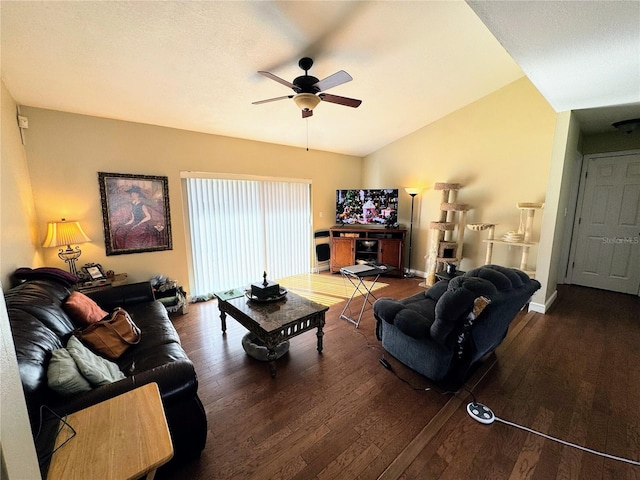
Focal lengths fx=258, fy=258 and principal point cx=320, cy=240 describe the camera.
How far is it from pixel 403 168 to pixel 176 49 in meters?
4.06

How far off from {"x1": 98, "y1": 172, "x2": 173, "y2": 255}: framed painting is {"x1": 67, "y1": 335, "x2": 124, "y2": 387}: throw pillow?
77.2 inches

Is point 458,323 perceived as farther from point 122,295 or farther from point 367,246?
point 367,246

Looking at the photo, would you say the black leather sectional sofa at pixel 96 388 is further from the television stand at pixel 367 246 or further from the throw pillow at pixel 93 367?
the television stand at pixel 367 246

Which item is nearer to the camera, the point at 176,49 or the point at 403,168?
the point at 176,49

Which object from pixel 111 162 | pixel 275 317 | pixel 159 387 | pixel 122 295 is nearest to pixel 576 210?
pixel 275 317

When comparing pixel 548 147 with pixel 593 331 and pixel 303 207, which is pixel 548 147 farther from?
pixel 303 207

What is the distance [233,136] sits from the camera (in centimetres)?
385

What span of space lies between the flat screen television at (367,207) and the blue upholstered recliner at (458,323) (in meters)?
2.80

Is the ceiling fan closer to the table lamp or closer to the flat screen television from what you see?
the table lamp

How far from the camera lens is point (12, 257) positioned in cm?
201

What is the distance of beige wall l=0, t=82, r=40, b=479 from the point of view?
1.69 feet

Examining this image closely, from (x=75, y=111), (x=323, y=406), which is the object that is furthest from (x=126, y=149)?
(x=323, y=406)

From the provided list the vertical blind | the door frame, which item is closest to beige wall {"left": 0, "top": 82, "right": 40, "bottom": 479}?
the vertical blind

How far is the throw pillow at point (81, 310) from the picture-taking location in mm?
1897
